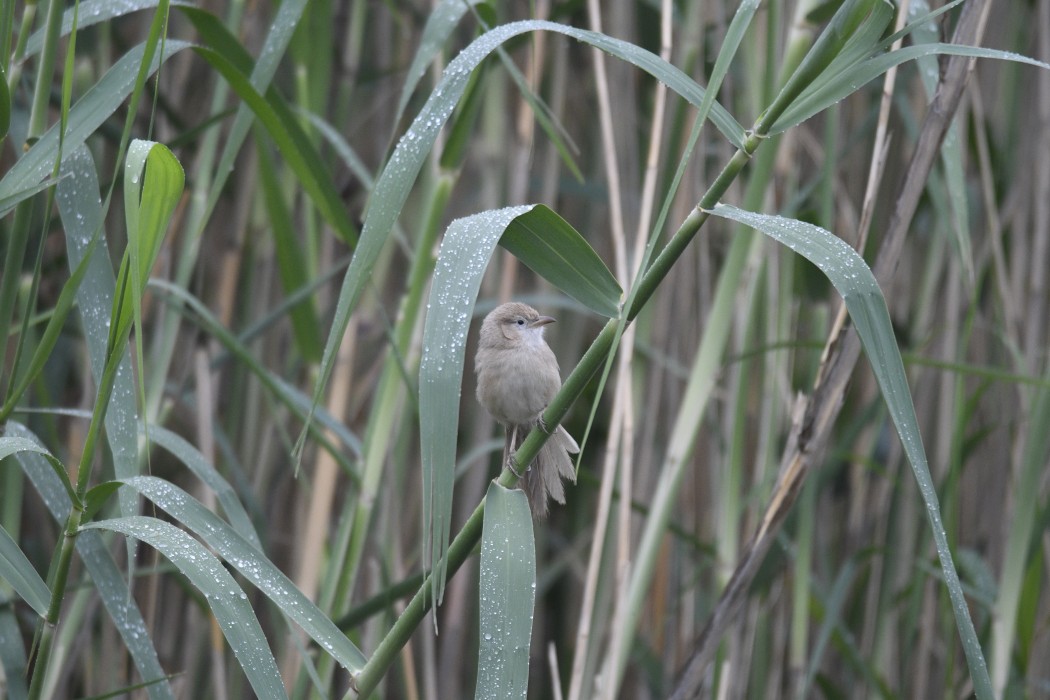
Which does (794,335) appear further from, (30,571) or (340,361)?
(30,571)

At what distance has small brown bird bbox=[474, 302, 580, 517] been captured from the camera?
5.36 ft

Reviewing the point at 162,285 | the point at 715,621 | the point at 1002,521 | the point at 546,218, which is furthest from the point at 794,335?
the point at 546,218

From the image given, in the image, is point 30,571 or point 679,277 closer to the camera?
point 30,571

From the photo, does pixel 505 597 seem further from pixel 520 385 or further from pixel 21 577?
pixel 520 385

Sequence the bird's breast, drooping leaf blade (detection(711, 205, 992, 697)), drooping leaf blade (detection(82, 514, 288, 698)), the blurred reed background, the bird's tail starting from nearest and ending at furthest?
drooping leaf blade (detection(711, 205, 992, 697))
drooping leaf blade (detection(82, 514, 288, 698))
the bird's tail
the bird's breast
the blurred reed background

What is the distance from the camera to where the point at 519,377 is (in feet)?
5.90

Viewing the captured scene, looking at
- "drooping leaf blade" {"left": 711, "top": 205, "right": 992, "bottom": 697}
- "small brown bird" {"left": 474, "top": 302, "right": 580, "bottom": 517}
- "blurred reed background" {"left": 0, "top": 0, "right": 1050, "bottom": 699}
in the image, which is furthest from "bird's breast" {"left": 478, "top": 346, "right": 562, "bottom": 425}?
"drooping leaf blade" {"left": 711, "top": 205, "right": 992, "bottom": 697}

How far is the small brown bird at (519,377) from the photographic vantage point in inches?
64.4

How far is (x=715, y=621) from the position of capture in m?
1.63

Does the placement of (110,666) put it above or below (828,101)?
below

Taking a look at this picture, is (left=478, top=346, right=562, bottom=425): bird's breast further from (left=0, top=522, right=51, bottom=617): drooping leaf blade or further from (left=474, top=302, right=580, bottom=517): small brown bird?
(left=0, top=522, right=51, bottom=617): drooping leaf blade

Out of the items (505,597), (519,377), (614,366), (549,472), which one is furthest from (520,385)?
(505,597)

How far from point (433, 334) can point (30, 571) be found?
56 centimetres

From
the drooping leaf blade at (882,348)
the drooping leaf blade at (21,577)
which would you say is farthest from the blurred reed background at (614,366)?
the drooping leaf blade at (882,348)
